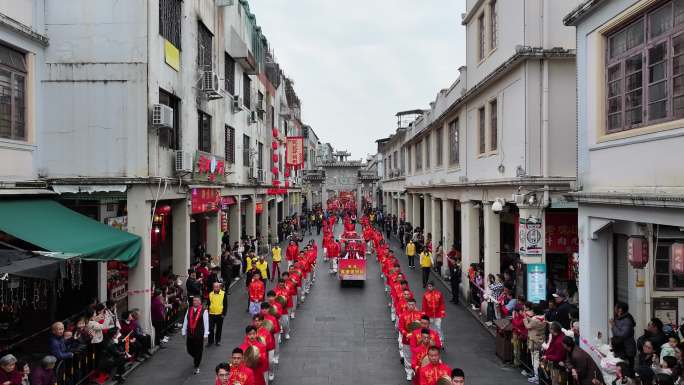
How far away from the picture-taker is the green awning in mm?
9766

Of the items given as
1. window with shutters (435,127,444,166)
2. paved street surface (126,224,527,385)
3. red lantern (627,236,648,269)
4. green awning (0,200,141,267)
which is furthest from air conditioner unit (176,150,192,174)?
window with shutters (435,127,444,166)

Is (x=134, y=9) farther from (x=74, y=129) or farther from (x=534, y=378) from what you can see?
(x=534, y=378)

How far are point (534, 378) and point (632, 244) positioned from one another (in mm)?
3637

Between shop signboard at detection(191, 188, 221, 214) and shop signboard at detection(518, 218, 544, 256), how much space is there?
10155mm

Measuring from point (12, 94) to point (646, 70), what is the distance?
43.2 ft

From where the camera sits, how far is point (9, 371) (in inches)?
301

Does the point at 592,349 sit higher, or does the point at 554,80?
the point at 554,80

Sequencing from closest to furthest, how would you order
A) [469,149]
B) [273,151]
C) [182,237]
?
[182,237]
[469,149]
[273,151]

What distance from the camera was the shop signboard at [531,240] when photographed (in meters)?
12.8

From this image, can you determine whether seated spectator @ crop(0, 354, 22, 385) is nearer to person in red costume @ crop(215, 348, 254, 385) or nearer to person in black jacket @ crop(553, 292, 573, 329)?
person in red costume @ crop(215, 348, 254, 385)

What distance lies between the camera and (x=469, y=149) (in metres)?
18.3

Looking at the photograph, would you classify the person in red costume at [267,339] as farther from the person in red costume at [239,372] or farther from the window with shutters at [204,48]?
the window with shutters at [204,48]

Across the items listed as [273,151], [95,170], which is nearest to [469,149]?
[95,170]

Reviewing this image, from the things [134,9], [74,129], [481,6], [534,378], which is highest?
[481,6]
